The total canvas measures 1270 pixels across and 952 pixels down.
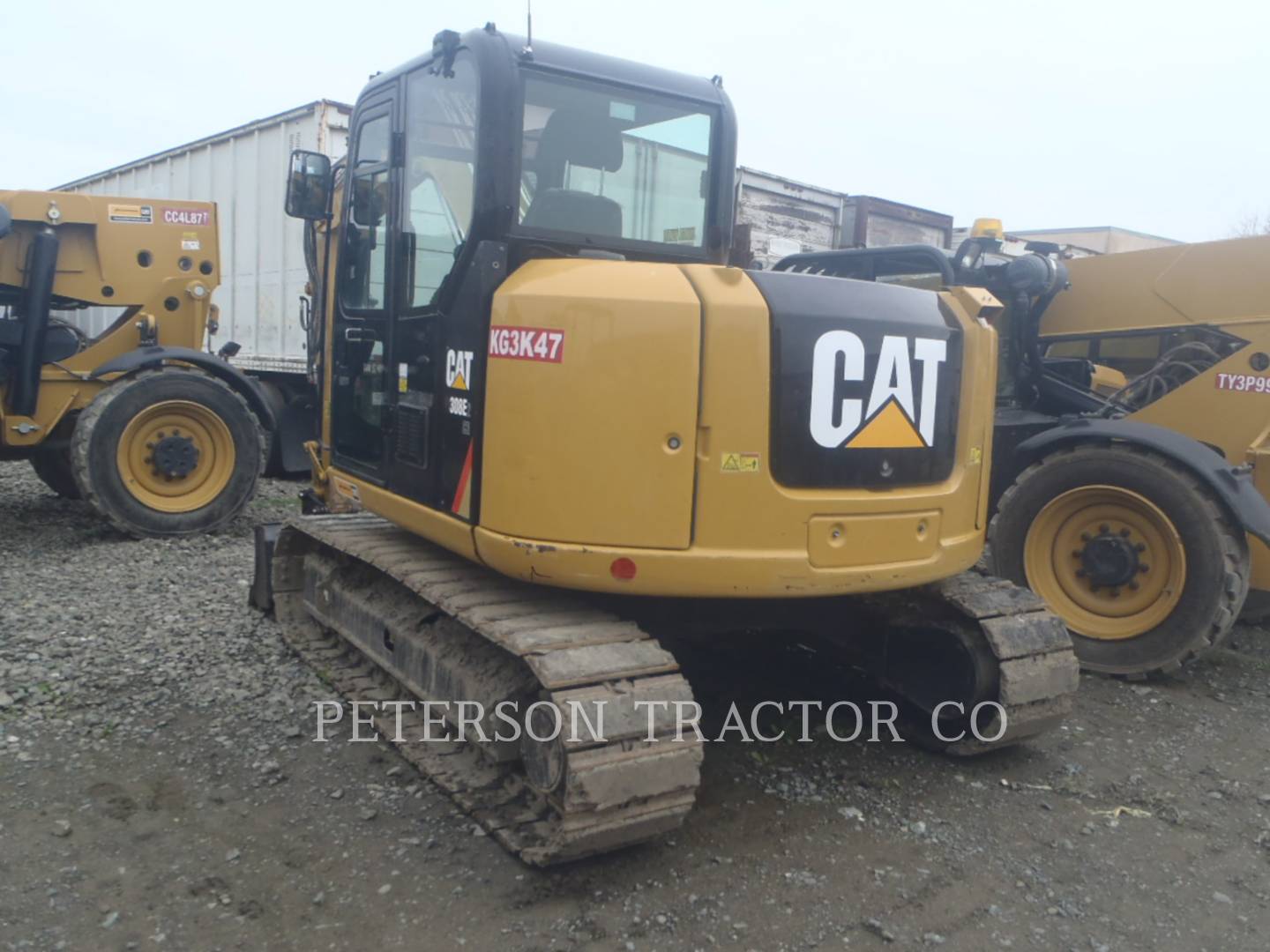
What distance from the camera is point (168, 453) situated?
7035 millimetres

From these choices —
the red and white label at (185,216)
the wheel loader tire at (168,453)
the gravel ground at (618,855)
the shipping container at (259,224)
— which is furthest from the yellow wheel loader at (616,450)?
the shipping container at (259,224)

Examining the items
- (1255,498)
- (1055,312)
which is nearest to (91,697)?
(1255,498)

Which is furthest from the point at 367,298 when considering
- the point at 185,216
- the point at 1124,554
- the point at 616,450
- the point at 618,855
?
the point at 185,216

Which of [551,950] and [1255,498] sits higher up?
[1255,498]

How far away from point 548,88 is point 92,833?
9.32 feet

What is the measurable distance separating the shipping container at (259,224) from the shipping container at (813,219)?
153 inches

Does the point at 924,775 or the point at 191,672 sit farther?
the point at 191,672

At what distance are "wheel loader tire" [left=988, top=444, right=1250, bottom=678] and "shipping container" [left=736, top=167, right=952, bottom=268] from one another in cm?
480

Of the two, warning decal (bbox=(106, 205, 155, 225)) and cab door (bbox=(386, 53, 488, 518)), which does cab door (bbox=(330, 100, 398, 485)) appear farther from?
warning decal (bbox=(106, 205, 155, 225))

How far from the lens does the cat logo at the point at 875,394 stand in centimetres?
329

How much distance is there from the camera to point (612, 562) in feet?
10.5

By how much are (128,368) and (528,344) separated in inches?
196

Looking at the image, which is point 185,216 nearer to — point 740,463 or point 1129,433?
point 740,463

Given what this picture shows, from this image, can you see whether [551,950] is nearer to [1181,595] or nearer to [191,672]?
[191,672]
